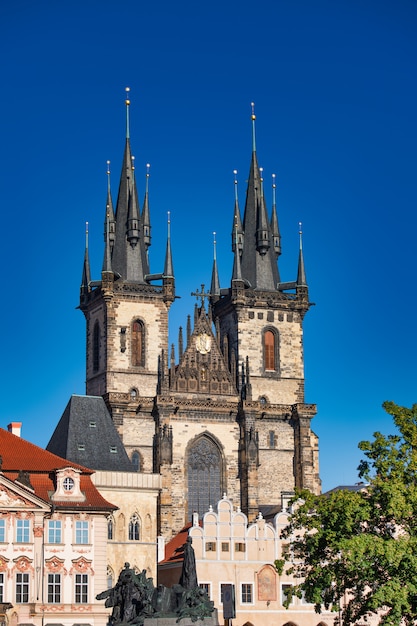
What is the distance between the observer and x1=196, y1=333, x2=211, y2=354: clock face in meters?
88.1

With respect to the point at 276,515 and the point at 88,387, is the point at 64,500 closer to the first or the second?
the point at 276,515

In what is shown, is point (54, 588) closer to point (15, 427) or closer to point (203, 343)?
point (15, 427)

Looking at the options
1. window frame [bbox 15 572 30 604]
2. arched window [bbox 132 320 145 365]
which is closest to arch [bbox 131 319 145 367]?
arched window [bbox 132 320 145 365]

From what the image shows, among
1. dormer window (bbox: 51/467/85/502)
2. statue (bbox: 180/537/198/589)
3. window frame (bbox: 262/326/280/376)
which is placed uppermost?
window frame (bbox: 262/326/280/376)

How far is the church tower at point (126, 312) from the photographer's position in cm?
8612

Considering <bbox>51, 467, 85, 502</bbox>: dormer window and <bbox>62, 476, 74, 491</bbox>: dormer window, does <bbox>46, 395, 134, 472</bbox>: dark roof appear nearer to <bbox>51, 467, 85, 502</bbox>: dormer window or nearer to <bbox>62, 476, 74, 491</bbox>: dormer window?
<bbox>51, 467, 85, 502</bbox>: dormer window

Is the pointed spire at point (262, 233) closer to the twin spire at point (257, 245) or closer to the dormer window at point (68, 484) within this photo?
the twin spire at point (257, 245)

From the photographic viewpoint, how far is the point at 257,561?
71.8 metres

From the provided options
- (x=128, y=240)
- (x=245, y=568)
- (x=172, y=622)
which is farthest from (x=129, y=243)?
(x=172, y=622)

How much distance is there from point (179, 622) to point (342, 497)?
8510mm

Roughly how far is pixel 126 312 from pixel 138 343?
2299mm

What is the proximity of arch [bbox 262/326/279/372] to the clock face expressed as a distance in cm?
442

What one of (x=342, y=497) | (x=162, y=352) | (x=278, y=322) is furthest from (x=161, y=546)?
(x=342, y=497)

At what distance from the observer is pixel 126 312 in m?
87.9
